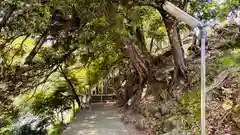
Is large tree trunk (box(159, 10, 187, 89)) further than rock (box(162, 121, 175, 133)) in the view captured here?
Yes

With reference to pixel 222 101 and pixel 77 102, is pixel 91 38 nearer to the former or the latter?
pixel 222 101

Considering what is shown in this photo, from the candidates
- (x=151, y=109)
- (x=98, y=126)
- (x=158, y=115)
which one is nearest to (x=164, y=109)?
(x=158, y=115)

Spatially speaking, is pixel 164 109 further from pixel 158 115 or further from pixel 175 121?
pixel 175 121

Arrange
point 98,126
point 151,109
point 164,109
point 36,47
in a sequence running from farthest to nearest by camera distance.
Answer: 1. point 98,126
2. point 151,109
3. point 36,47
4. point 164,109

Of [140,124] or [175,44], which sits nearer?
[175,44]

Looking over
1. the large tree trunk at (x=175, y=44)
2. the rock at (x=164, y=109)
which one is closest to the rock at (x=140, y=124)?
the rock at (x=164, y=109)

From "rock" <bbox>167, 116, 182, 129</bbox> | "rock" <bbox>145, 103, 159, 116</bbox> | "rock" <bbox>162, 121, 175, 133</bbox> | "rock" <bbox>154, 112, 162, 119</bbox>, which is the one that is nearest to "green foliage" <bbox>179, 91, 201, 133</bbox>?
"rock" <bbox>167, 116, 182, 129</bbox>

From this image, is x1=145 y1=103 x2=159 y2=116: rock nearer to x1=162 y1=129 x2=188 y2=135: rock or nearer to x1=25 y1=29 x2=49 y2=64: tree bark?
x1=162 y1=129 x2=188 y2=135: rock

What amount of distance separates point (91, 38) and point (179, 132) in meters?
3.26

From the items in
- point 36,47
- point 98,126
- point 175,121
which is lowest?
point 98,126

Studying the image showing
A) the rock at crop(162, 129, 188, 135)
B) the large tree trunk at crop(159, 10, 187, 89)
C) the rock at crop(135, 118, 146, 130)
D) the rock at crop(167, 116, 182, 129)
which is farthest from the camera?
the rock at crop(135, 118, 146, 130)

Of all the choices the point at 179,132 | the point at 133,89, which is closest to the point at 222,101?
the point at 179,132

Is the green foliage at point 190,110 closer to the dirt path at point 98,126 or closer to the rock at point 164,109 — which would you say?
the rock at point 164,109

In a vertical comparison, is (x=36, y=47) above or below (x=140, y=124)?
above
